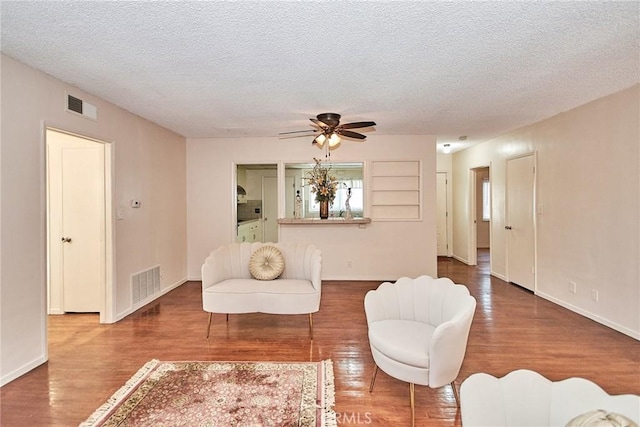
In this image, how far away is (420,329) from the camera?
7.46 ft

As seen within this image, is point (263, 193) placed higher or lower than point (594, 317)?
higher

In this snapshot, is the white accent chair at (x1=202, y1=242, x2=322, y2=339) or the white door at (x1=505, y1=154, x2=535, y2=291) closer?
the white accent chair at (x1=202, y1=242, x2=322, y2=339)

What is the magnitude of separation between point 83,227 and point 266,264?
2237 millimetres

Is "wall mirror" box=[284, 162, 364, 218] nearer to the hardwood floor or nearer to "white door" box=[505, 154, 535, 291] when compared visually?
"white door" box=[505, 154, 535, 291]

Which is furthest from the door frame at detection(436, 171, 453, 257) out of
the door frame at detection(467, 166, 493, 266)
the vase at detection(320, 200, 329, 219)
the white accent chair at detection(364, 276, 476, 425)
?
the white accent chair at detection(364, 276, 476, 425)

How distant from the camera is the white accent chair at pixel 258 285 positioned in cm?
320

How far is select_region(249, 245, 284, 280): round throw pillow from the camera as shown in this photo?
Result: 11.6 ft

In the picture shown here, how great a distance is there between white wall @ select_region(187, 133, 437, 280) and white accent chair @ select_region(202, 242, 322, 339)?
197cm

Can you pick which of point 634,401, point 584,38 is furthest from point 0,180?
point 584,38

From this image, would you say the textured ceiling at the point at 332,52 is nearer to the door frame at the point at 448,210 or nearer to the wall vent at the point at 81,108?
the wall vent at the point at 81,108

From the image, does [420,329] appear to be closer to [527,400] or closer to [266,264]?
[527,400]

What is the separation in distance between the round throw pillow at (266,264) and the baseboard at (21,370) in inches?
73.7

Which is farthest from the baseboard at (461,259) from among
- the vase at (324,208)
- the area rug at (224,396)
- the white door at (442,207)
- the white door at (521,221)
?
the area rug at (224,396)

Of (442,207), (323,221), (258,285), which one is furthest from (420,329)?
(442,207)
